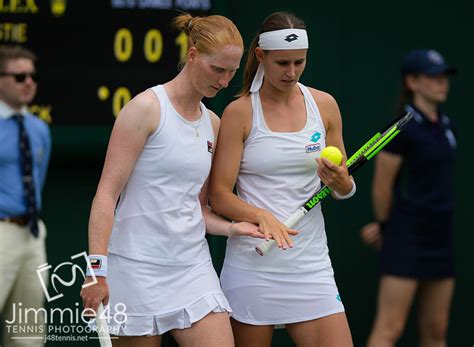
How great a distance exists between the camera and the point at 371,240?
5973mm

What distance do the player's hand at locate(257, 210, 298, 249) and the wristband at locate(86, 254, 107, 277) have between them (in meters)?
0.58

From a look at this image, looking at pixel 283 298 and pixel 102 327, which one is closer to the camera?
pixel 102 327

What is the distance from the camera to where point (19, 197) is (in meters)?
5.15

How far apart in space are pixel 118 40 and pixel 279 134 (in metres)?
1.81

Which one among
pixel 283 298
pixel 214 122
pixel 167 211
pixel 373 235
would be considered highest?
pixel 214 122

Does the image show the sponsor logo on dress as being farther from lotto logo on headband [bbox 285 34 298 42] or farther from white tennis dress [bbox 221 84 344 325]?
lotto logo on headband [bbox 285 34 298 42]

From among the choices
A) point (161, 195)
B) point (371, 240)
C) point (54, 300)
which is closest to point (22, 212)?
point (54, 300)

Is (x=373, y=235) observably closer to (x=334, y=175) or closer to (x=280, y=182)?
(x=280, y=182)

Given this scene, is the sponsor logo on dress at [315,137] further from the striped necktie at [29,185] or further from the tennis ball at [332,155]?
the striped necktie at [29,185]

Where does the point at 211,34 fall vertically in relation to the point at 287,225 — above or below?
→ above

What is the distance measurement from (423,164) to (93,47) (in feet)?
5.69

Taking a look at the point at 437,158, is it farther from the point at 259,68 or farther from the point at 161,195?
the point at 161,195

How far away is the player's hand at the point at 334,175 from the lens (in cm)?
404

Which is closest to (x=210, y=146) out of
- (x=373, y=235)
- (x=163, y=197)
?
(x=163, y=197)
